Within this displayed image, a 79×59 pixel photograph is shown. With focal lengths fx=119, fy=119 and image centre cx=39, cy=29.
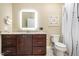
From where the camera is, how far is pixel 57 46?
1.69m

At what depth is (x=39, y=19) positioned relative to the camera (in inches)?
65.8

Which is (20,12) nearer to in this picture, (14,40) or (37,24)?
(37,24)

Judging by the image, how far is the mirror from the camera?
168cm

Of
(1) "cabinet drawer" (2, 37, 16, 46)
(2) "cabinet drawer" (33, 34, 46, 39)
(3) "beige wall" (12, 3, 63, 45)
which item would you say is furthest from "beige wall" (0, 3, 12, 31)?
(2) "cabinet drawer" (33, 34, 46, 39)

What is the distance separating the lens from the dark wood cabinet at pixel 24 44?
1.67 metres

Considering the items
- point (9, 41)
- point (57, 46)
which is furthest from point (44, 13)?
point (9, 41)

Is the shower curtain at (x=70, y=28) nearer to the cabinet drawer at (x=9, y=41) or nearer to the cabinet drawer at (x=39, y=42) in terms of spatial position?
the cabinet drawer at (x=39, y=42)

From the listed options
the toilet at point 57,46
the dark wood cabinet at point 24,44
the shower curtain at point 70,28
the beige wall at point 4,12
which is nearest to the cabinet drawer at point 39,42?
the dark wood cabinet at point 24,44

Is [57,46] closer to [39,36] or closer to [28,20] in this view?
[39,36]

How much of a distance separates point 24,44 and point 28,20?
0.35 m

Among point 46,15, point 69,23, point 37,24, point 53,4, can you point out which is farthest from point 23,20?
point 69,23

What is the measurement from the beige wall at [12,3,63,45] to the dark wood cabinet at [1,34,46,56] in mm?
113

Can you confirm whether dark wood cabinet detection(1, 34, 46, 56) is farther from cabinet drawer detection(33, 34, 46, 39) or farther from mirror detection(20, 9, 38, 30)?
mirror detection(20, 9, 38, 30)

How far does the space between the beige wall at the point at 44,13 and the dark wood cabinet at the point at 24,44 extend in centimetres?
11
